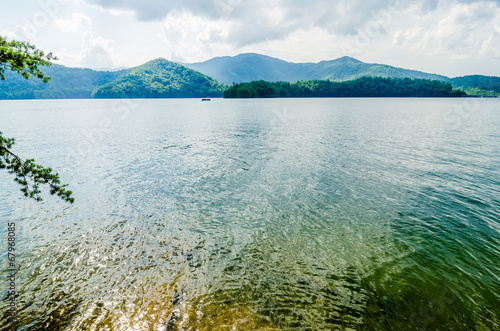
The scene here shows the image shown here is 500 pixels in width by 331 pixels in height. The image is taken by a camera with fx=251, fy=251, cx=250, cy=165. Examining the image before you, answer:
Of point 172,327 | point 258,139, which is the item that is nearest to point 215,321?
point 172,327

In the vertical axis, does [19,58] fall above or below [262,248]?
above

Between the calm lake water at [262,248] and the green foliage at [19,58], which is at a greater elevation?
the green foliage at [19,58]

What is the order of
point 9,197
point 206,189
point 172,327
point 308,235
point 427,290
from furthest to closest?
1. point 206,189
2. point 9,197
3. point 308,235
4. point 427,290
5. point 172,327

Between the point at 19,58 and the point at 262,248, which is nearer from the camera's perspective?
the point at 19,58

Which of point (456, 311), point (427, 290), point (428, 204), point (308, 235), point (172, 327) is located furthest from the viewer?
point (428, 204)

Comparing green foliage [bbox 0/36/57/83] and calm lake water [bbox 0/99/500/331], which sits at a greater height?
green foliage [bbox 0/36/57/83]

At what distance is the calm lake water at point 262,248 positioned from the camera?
35.2 ft

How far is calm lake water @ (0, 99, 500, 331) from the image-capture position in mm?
10734

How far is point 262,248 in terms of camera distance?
15.6m

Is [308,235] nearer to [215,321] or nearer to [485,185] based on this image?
[215,321]

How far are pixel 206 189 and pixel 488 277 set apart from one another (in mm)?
21322

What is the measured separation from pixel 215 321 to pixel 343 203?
15.5 metres

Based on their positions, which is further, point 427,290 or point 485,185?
point 485,185

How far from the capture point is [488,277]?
1290 cm
